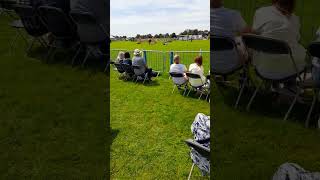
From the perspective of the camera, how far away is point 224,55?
4.89 ft

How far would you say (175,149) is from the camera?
2650mm

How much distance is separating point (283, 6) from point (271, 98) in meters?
0.36

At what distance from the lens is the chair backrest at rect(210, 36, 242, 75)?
1.46 m

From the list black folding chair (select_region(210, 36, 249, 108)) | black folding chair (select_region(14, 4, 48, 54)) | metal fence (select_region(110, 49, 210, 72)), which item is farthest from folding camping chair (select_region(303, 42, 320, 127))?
metal fence (select_region(110, 49, 210, 72))

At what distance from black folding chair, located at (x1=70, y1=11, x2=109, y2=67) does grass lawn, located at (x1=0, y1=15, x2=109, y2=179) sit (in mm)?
138

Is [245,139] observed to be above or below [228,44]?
below

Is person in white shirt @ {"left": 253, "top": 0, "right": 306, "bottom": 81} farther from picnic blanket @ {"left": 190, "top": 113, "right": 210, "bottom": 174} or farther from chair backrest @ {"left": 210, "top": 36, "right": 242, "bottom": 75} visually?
picnic blanket @ {"left": 190, "top": 113, "right": 210, "bottom": 174}

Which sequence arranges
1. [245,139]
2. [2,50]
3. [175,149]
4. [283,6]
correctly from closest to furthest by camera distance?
[283,6] → [245,139] → [2,50] → [175,149]

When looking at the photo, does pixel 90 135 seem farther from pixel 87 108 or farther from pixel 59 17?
pixel 59 17

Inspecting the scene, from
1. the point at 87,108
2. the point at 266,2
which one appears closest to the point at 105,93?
the point at 87,108

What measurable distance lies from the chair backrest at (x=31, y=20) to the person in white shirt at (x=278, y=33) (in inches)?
39.1

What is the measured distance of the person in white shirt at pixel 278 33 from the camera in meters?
1.43

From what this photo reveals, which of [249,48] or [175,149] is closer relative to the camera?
[249,48]

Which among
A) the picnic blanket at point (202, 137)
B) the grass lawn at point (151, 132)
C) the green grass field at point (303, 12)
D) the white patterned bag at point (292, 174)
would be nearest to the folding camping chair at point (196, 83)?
the grass lawn at point (151, 132)
